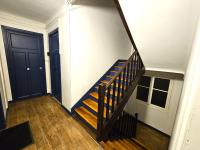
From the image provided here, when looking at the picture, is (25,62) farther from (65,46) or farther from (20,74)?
(65,46)

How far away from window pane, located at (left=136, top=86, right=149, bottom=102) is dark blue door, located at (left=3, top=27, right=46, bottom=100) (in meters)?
3.40

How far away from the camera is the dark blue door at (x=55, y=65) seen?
9.93 ft

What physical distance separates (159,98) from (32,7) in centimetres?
414

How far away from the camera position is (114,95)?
5.83ft

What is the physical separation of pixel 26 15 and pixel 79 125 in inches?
131

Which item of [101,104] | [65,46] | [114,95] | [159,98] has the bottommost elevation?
[159,98]

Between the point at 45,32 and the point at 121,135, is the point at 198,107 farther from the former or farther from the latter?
the point at 45,32

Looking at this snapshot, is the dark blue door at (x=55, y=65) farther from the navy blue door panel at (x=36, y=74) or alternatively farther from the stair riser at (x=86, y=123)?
the stair riser at (x=86, y=123)

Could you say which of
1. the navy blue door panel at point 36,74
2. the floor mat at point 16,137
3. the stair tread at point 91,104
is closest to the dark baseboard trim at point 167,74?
the stair tread at point 91,104

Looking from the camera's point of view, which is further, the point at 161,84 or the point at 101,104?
the point at 161,84

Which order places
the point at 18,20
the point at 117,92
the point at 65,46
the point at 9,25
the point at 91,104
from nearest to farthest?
the point at 117,92 → the point at 65,46 → the point at 91,104 → the point at 9,25 → the point at 18,20

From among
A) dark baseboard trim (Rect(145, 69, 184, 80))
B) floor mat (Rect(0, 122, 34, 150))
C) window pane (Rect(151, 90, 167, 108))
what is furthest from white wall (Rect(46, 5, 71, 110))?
window pane (Rect(151, 90, 167, 108))

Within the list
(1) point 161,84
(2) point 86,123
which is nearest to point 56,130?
(2) point 86,123

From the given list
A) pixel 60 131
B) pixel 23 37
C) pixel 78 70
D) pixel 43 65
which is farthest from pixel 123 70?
pixel 23 37
